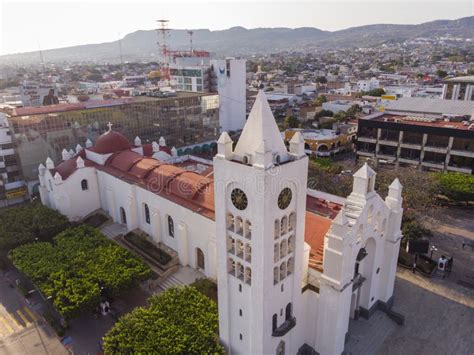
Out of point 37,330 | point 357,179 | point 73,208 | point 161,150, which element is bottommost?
point 37,330

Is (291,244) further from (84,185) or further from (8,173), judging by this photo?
(8,173)

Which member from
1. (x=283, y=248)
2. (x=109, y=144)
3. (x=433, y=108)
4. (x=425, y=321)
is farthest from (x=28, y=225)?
(x=433, y=108)

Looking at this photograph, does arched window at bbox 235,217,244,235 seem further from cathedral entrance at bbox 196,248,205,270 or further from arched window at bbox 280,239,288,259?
cathedral entrance at bbox 196,248,205,270

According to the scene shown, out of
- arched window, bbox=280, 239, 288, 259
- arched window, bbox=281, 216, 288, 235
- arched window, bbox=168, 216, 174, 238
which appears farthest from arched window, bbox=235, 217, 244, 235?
arched window, bbox=168, 216, 174, 238

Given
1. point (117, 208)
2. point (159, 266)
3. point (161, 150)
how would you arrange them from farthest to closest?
Answer: point (161, 150) < point (117, 208) < point (159, 266)

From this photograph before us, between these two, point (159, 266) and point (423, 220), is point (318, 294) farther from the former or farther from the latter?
point (423, 220)

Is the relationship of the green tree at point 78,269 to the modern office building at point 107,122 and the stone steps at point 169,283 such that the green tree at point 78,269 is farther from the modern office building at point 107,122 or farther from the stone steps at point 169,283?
the modern office building at point 107,122

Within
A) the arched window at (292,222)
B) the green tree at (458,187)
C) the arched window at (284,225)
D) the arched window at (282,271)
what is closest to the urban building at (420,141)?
the green tree at (458,187)

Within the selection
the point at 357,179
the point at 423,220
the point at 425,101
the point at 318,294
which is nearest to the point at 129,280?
the point at 318,294
